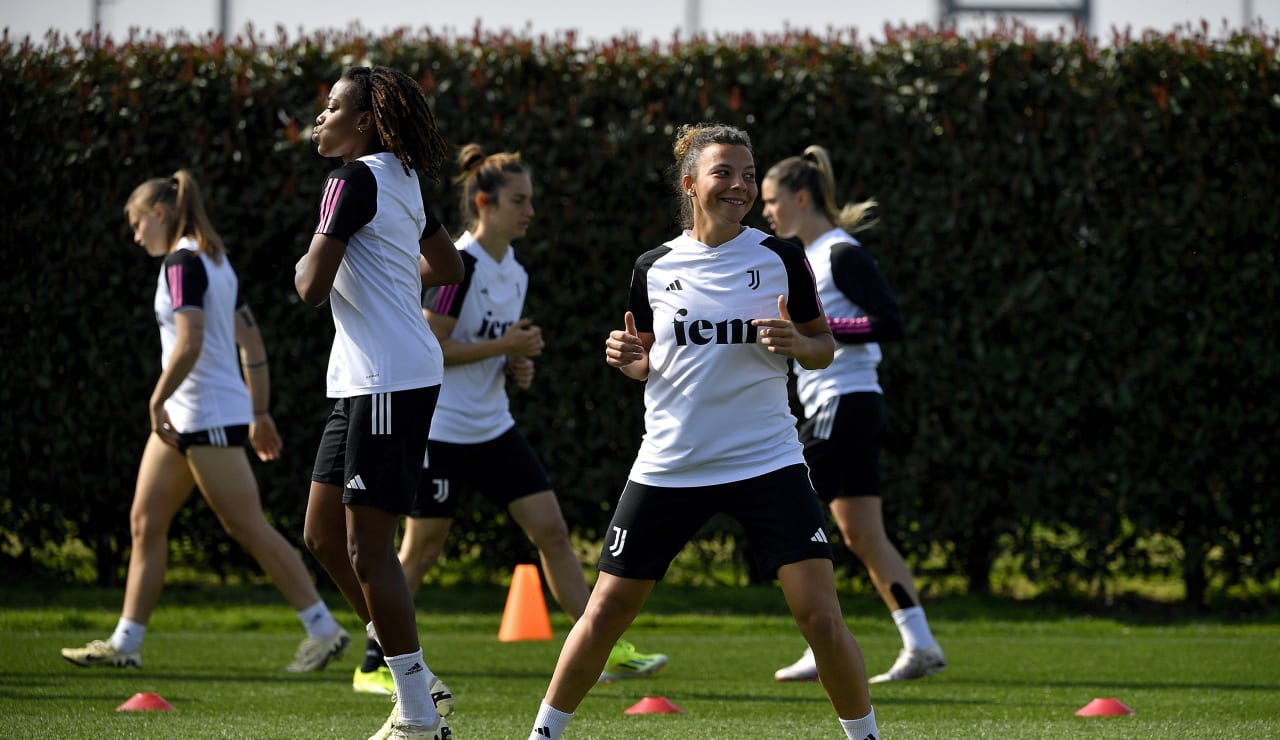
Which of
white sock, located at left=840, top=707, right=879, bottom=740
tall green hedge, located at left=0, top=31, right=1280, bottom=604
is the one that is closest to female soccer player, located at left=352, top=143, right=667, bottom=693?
white sock, located at left=840, top=707, right=879, bottom=740

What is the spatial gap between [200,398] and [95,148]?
3.22 meters

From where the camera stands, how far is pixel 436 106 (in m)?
9.17

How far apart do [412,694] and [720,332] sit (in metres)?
1.43

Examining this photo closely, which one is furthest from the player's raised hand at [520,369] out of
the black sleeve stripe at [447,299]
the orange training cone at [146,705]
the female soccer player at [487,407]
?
the orange training cone at [146,705]

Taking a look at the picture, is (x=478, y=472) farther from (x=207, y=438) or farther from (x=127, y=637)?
(x=127, y=637)

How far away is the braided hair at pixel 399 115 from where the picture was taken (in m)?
4.49

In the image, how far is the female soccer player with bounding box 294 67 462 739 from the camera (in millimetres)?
4344

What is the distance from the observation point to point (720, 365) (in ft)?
13.4

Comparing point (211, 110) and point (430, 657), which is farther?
point (211, 110)

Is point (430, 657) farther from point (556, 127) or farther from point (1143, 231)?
point (1143, 231)

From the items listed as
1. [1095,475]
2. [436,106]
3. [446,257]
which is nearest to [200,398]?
[446,257]

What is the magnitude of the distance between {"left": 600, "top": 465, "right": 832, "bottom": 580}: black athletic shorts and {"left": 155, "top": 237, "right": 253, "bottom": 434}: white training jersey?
10.4ft

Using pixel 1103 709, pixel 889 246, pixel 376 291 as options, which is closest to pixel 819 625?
pixel 376 291

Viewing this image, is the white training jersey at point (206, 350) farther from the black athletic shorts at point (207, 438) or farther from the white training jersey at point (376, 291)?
the white training jersey at point (376, 291)
